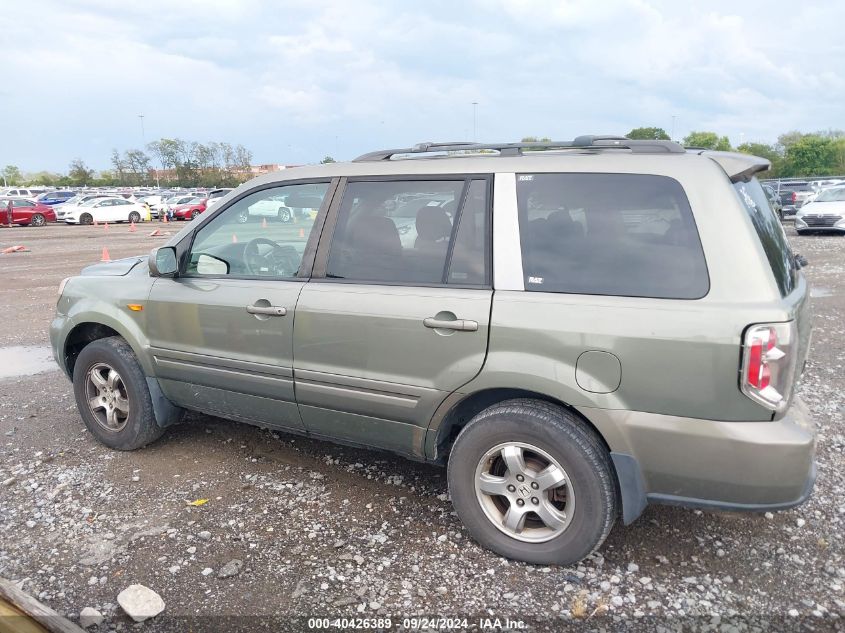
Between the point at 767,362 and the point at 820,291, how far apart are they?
8.94m

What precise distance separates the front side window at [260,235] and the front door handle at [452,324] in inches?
37.9

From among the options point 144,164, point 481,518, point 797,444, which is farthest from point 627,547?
point 144,164

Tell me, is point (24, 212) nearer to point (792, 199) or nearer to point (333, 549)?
point (792, 199)

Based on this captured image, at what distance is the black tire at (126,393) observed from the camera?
13.8 feet

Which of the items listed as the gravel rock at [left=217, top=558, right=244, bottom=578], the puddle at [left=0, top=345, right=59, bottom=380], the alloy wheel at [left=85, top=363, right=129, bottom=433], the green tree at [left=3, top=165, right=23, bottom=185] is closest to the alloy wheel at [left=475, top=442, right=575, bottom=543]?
the gravel rock at [left=217, top=558, right=244, bottom=578]

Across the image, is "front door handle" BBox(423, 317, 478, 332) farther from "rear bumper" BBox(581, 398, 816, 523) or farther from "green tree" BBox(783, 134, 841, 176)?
"green tree" BBox(783, 134, 841, 176)

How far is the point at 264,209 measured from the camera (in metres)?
3.91

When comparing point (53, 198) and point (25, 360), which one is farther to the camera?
point (53, 198)

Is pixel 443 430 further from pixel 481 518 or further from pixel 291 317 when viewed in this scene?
pixel 291 317

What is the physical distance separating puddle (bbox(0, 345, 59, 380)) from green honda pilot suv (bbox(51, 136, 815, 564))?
3221mm

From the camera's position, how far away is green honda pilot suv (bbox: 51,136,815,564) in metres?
2.60

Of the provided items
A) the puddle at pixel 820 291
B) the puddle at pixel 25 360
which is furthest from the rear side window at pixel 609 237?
the puddle at pixel 820 291

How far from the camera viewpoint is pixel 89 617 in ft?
9.07

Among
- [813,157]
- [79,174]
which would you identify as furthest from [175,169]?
[813,157]
